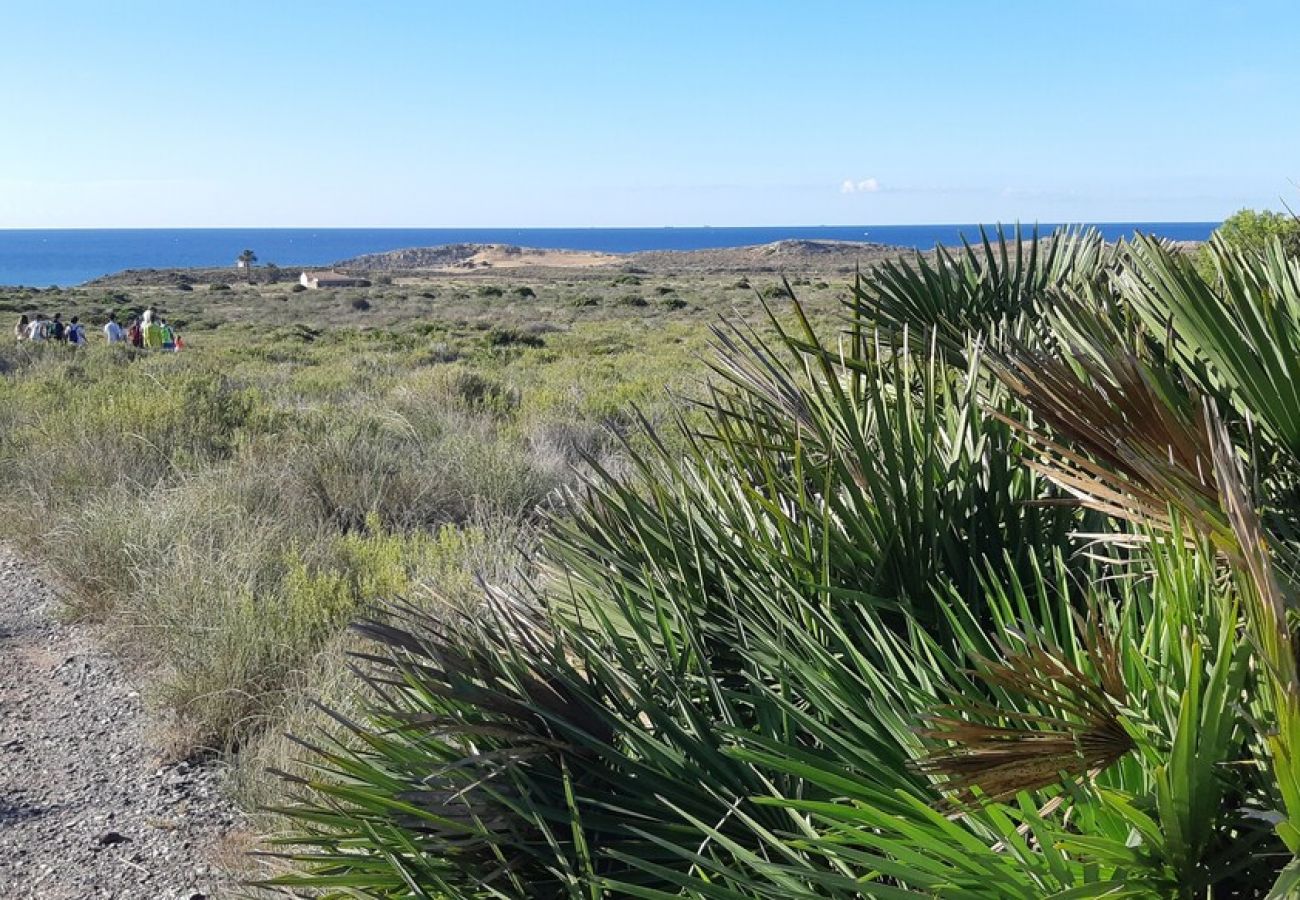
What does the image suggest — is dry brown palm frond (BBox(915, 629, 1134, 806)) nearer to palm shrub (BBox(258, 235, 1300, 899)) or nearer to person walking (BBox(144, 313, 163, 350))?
palm shrub (BBox(258, 235, 1300, 899))

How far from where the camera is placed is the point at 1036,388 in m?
1.85

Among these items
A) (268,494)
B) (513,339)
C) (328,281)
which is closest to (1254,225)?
(268,494)

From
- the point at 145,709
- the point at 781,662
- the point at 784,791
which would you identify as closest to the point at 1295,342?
the point at 781,662

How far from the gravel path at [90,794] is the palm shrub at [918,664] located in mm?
1794

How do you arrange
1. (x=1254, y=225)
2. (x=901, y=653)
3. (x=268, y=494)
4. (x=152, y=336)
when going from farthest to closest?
(x=152, y=336) < (x=1254, y=225) < (x=268, y=494) < (x=901, y=653)

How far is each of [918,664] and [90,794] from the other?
3640 mm

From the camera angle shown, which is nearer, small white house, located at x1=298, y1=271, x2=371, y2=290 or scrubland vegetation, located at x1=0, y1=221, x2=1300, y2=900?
scrubland vegetation, located at x1=0, y1=221, x2=1300, y2=900

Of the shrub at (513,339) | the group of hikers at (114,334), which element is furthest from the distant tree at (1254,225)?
the group of hikers at (114,334)

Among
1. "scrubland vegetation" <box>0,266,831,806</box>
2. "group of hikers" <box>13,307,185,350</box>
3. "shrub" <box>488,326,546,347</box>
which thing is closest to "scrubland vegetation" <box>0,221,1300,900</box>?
"scrubland vegetation" <box>0,266,831,806</box>

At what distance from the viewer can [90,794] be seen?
4.26 meters

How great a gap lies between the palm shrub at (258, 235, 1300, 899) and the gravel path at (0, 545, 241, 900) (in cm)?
179

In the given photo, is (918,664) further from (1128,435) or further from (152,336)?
(152,336)

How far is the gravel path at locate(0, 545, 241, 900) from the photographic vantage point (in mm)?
3695

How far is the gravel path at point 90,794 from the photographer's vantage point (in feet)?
12.1
